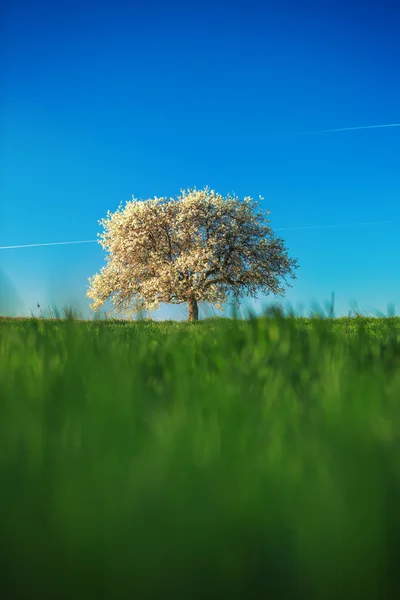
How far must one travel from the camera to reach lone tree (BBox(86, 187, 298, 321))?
1527 inches

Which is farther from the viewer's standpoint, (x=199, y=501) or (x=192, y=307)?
(x=192, y=307)

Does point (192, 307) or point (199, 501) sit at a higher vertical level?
point (192, 307)

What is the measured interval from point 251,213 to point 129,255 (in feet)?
31.9

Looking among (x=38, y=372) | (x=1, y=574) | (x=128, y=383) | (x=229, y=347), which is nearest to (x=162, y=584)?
(x=1, y=574)

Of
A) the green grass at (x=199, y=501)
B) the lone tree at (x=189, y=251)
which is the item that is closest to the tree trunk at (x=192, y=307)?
the lone tree at (x=189, y=251)

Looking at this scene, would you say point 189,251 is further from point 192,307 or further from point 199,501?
point 199,501

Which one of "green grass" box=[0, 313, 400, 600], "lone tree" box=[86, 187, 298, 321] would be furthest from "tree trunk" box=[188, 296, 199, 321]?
"green grass" box=[0, 313, 400, 600]

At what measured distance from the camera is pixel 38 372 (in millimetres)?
3148

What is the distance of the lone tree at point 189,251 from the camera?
3878cm

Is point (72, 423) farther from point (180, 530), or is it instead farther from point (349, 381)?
point (349, 381)

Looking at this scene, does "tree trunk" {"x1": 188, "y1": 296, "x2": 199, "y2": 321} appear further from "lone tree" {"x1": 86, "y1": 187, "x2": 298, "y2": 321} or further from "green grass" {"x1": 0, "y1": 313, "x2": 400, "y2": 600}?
"green grass" {"x1": 0, "y1": 313, "x2": 400, "y2": 600}

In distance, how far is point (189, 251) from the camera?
128ft

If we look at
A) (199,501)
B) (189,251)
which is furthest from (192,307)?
(199,501)

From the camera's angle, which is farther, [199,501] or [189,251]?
[189,251]
